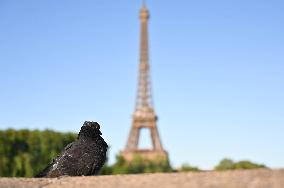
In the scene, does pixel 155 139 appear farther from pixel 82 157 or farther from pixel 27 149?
pixel 82 157

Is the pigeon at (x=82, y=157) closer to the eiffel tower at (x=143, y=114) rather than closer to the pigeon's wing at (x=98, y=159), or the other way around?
the pigeon's wing at (x=98, y=159)

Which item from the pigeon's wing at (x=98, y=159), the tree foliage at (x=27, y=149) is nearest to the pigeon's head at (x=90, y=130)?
the pigeon's wing at (x=98, y=159)

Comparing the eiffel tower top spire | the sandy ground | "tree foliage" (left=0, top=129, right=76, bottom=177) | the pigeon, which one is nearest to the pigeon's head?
the pigeon

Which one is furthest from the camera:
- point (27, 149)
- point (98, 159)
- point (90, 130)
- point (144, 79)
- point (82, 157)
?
point (144, 79)

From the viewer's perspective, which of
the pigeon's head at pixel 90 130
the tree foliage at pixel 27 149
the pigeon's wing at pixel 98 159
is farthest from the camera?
the tree foliage at pixel 27 149

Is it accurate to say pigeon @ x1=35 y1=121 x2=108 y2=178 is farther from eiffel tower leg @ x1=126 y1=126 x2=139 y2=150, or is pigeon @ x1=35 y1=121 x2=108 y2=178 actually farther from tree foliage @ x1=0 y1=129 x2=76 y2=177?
eiffel tower leg @ x1=126 y1=126 x2=139 y2=150

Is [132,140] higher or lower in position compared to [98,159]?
higher

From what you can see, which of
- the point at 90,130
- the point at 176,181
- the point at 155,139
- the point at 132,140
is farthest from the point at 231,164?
the point at 176,181
